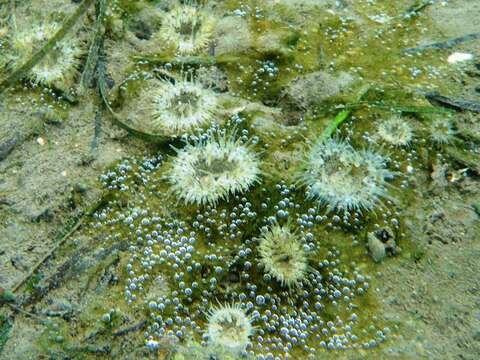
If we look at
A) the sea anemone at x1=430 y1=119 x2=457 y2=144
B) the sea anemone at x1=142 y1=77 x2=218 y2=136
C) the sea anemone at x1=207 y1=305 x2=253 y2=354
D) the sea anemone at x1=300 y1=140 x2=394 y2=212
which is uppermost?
the sea anemone at x1=142 y1=77 x2=218 y2=136

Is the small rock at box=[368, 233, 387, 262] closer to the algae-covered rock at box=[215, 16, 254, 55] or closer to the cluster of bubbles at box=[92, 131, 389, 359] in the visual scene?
the cluster of bubbles at box=[92, 131, 389, 359]

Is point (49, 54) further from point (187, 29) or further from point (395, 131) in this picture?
point (395, 131)

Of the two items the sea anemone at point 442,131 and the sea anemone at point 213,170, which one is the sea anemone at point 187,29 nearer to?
the sea anemone at point 213,170

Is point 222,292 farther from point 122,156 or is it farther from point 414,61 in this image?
point 414,61

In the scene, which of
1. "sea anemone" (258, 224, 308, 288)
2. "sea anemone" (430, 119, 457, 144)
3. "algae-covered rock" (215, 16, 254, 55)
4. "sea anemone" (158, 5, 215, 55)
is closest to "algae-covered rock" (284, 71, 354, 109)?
"algae-covered rock" (215, 16, 254, 55)

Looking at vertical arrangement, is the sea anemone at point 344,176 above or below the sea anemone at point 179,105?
below

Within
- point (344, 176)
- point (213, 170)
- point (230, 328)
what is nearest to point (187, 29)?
point (213, 170)

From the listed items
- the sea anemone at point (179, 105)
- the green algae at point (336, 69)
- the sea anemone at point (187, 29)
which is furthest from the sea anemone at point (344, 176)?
the sea anemone at point (187, 29)

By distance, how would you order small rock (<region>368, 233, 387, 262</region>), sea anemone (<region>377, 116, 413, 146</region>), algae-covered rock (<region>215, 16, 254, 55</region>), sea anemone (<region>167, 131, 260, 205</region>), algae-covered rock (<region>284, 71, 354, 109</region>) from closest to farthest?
small rock (<region>368, 233, 387, 262</region>)
sea anemone (<region>167, 131, 260, 205</region>)
sea anemone (<region>377, 116, 413, 146</region>)
algae-covered rock (<region>284, 71, 354, 109</region>)
algae-covered rock (<region>215, 16, 254, 55</region>)
